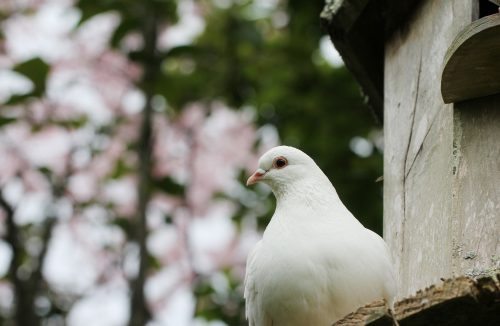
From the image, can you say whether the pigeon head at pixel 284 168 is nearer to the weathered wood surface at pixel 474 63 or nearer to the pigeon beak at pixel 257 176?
the pigeon beak at pixel 257 176

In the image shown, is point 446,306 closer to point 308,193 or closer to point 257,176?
point 308,193

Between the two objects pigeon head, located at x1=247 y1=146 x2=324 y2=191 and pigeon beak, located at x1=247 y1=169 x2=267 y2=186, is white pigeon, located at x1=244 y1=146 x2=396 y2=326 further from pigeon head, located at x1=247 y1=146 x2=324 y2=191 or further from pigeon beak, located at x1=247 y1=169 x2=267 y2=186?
pigeon beak, located at x1=247 y1=169 x2=267 y2=186

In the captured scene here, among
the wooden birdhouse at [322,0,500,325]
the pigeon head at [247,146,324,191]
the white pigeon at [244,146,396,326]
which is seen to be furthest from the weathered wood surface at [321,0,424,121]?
the white pigeon at [244,146,396,326]

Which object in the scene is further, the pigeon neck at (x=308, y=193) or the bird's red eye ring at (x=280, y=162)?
the bird's red eye ring at (x=280, y=162)

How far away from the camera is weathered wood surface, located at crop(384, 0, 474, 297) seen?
11.0 ft

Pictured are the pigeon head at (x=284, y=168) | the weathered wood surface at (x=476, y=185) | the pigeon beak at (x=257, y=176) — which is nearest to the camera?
the weathered wood surface at (x=476, y=185)

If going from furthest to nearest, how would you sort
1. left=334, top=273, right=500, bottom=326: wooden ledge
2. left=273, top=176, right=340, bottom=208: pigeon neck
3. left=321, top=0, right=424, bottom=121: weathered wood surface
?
left=321, top=0, right=424, bottom=121: weathered wood surface < left=273, top=176, right=340, bottom=208: pigeon neck < left=334, top=273, right=500, bottom=326: wooden ledge

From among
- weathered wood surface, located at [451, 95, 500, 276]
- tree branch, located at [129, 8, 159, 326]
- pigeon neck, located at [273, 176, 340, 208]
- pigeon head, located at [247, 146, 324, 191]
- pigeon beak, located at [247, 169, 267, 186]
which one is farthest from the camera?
tree branch, located at [129, 8, 159, 326]

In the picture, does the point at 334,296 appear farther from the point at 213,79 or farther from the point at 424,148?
the point at 213,79

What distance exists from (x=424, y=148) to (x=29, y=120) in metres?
4.38

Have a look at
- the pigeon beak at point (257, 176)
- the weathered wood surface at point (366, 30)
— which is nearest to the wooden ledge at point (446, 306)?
the pigeon beak at point (257, 176)

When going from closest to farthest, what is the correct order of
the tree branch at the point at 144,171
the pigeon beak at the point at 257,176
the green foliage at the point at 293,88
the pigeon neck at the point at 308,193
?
1. the pigeon neck at the point at 308,193
2. the pigeon beak at the point at 257,176
3. the tree branch at the point at 144,171
4. the green foliage at the point at 293,88

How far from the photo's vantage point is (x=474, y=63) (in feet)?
10.3

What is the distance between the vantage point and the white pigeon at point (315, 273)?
118 inches
